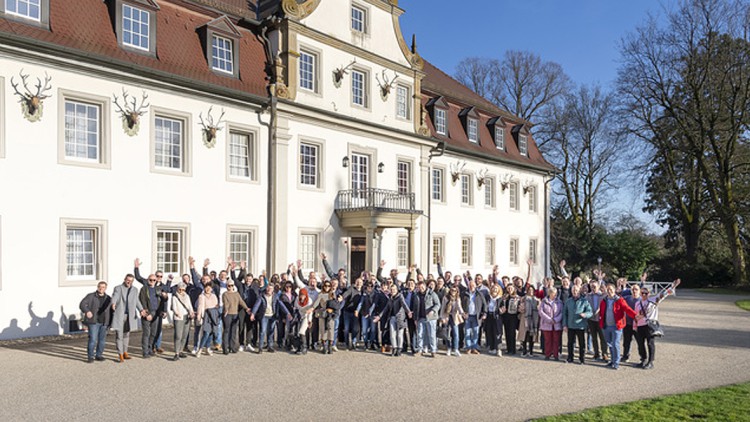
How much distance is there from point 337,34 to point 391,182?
5.85 metres

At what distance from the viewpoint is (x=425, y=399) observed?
827 centimetres

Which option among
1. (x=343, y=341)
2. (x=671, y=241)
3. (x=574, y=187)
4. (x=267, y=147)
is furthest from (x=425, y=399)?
(x=671, y=241)

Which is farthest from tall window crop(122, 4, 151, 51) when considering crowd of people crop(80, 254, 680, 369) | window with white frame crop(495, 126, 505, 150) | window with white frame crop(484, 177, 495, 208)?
window with white frame crop(495, 126, 505, 150)

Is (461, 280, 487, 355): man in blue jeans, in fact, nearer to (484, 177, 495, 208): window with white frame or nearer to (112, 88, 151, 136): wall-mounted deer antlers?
(112, 88, 151, 136): wall-mounted deer antlers

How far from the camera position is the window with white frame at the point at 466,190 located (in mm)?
26875

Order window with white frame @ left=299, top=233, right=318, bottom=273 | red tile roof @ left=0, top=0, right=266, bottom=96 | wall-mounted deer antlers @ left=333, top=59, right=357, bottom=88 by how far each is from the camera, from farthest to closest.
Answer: wall-mounted deer antlers @ left=333, top=59, right=357, bottom=88 < window with white frame @ left=299, top=233, right=318, bottom=273 < red tile roof @ left=0, top=0, right=266, bottom=96

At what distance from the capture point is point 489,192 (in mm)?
28531

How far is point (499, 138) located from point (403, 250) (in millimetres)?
9723

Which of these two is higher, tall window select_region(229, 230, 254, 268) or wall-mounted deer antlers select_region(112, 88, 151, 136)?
wall-mounted deer antlers select_region(112, 88, 151, 136)

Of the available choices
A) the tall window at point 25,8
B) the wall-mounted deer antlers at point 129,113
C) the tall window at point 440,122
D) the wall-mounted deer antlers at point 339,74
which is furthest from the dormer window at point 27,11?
the tall window at point 440,122

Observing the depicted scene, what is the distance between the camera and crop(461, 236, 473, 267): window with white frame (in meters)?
26.6

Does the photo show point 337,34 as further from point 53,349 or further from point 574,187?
point 574,187

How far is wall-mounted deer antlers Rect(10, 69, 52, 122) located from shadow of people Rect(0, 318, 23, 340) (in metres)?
4.54

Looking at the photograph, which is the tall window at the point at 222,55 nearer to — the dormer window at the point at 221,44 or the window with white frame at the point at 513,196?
the dormer window at the point at 221,44
